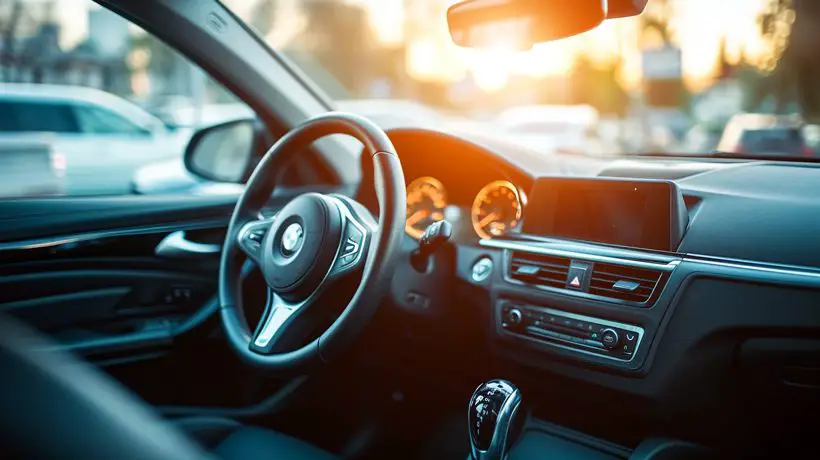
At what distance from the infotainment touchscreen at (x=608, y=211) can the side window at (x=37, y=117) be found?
17.2ft

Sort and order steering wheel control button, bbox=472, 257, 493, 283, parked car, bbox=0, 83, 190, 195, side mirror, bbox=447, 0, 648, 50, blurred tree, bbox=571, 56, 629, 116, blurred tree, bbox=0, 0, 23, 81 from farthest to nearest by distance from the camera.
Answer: blurred tree, bbox=571, 56, 629, 116
parked car, bbox=0, 83, 190, 195
blurred tree, bbox=0, 0, 23, 81
steering wheel control button, bbox=472, 257, 493, 283
side mirror, bbox=447, 0, 648, 50

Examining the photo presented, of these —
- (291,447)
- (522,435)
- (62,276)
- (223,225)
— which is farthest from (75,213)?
(522,435)

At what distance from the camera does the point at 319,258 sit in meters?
2.07

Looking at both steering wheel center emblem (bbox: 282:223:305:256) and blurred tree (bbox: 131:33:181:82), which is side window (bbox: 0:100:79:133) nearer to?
blurred tree (bbox: 131:33:181:82)

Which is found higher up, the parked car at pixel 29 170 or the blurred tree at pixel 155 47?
the blurred tree at pixel 155 47

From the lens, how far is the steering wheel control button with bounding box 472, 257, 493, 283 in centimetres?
270

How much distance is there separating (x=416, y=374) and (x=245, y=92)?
1.18 m

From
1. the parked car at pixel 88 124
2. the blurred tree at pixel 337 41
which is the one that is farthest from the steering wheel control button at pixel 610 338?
the blurred tree at pixel 337 41

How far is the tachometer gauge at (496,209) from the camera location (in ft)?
9.20

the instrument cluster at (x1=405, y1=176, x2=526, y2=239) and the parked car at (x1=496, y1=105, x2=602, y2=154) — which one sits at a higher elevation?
the parked car at (x1=496, y1=105, x2=602, y2=154)

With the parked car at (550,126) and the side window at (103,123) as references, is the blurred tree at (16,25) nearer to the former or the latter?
the side window at (103,123)

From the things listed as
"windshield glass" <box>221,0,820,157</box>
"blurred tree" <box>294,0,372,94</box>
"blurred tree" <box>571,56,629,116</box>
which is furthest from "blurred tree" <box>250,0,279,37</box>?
"blurred tree" <box>294,0,372,94</box>

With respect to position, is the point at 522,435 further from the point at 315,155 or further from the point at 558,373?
the point at 315,155

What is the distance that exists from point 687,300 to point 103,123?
8.95 m
